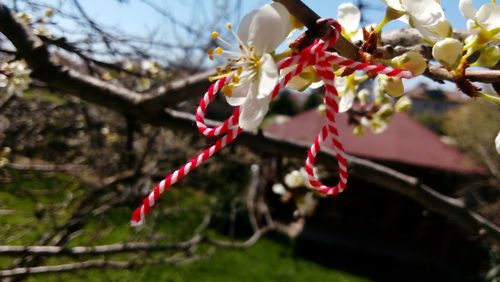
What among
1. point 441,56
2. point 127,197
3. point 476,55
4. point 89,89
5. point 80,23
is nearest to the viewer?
point 441,56

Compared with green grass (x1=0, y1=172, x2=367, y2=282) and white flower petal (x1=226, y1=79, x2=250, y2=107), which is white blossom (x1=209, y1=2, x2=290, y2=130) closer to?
white flower petal (x1=226, y1=79, x2=250, y2=107)

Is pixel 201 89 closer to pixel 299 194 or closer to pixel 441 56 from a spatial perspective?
pixel 299 194

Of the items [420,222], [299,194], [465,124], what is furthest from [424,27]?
[465,124]

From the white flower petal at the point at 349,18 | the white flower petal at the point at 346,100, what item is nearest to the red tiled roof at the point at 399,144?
the white flower petal at the point at 346,100

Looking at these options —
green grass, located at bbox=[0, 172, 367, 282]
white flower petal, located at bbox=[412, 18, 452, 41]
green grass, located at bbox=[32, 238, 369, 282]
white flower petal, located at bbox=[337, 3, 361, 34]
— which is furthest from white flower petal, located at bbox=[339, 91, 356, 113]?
green grass, located at bbox=[32, 238, 369, 282]

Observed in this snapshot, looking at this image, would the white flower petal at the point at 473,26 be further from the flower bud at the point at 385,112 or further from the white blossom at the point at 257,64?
the flower bud at the point at 385,112

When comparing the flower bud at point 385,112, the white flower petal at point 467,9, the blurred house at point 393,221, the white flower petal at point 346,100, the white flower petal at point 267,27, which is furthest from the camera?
the blurred house at point 393,221
